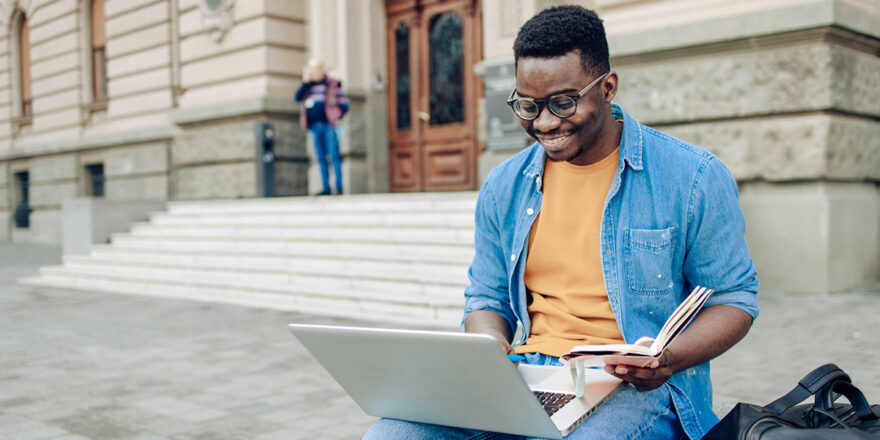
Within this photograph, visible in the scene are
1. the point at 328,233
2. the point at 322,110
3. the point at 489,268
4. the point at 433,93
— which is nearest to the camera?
the point at 489,268

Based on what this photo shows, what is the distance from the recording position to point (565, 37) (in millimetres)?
1881

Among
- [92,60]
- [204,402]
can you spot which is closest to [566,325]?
[204,402]

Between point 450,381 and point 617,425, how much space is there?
0.40 m

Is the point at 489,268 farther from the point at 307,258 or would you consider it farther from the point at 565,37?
the point at 307,258

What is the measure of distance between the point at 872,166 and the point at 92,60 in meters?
15.4

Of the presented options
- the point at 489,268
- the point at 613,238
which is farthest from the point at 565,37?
the point at 489,268

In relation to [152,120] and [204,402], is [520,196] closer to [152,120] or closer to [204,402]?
[204,402]

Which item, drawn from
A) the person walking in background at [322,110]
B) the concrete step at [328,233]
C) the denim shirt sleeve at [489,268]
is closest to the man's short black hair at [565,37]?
the denim shirt sleeve at [489,268]

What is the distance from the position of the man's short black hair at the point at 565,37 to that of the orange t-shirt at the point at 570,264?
28cm

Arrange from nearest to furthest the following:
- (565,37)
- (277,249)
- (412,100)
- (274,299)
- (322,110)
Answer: (565,37) → (274,299) → (277,249) → (322,110) → (412,100)

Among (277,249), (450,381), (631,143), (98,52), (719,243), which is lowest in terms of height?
(277,249)

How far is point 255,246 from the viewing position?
940 centimetres

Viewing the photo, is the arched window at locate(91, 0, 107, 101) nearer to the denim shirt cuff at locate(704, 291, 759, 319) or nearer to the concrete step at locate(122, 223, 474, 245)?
the concrete step at locate(122, 223, 474, 245)

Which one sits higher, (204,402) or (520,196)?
(520,196)
